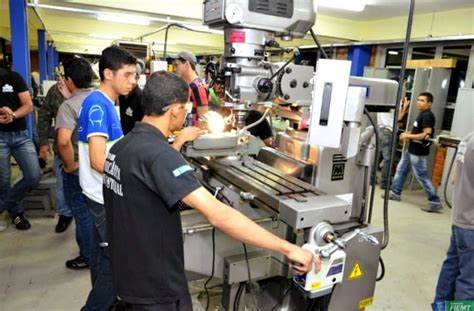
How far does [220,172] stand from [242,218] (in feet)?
1.87

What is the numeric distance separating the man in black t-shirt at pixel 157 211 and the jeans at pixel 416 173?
3.46 metres

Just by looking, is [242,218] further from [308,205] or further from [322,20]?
[322,20]

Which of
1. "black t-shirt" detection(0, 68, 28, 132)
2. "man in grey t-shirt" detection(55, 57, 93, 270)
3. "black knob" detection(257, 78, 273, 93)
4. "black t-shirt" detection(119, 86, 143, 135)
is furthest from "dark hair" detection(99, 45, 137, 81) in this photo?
"black t-shirt" detection(0, 68, 28, 132)

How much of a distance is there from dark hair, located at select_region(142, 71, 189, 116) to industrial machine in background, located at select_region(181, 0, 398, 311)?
289 millimetres

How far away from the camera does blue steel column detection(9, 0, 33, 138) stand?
10.7 ft

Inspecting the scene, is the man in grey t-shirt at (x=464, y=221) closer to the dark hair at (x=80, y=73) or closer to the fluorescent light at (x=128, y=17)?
the dark hair at (x=80, y=73)

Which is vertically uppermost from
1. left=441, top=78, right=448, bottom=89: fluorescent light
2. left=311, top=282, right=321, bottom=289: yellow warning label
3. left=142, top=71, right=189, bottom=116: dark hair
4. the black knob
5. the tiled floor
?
left=441, top=78, right=448, bottom=89: fluorescent light

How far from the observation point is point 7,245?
8.61ft

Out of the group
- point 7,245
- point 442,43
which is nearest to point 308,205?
point 7,245

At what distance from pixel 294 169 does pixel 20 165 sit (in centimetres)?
225

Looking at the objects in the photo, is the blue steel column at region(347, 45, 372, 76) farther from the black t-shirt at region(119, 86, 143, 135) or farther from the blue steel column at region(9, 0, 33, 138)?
the blue steel column at region(9, 0, 33, 138)

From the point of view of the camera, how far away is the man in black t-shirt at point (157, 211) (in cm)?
98

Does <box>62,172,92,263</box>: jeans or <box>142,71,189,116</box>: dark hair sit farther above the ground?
<box>142,71,189,116</box>: dark hair

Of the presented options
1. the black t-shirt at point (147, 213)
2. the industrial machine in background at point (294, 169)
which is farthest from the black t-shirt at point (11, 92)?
the black t-shirt at point (147, 213)
